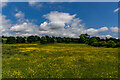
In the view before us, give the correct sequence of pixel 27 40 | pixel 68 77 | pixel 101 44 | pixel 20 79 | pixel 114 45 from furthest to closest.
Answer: pixel 27 40 < pixel 101 44 < pixel 114 45 < pixel 68 77 < pixel 20 79

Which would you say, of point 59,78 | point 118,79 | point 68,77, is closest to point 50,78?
point 59,78

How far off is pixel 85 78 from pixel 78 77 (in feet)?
2.44

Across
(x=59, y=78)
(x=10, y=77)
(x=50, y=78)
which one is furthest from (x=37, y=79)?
(x=10, y=77)

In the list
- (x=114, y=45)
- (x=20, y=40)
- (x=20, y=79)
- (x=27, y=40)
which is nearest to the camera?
(x=20, y=79)

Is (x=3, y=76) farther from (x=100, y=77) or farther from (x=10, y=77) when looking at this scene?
(x=100, y=77)

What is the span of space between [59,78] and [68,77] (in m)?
1.03

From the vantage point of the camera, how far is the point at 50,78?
820 cm

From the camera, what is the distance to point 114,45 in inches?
2359

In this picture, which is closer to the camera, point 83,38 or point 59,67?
point 59,67

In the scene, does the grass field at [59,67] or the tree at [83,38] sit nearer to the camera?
the grass field at [59,67]

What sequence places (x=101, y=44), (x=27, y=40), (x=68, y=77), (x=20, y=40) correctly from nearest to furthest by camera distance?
(x=68, y=77), (x=101, y=44), (x=20, y=40), (x=27, y=40)

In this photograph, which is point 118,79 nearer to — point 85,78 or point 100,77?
point 100,77

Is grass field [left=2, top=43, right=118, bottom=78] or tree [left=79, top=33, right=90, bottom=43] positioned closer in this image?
grass field [left=2, top=43, right=118, bottom=78]

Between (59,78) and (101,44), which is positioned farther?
(101,44)
